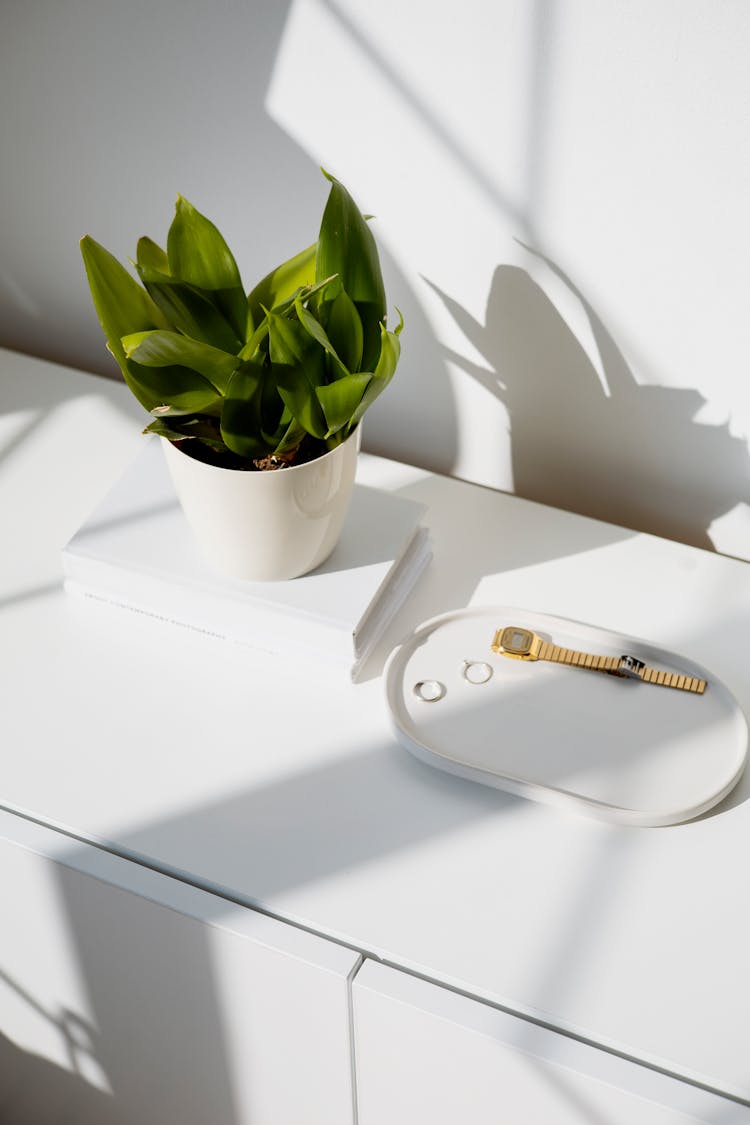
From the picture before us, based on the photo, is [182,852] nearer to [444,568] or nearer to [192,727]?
[192,727]

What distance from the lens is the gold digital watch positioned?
0.87 metres

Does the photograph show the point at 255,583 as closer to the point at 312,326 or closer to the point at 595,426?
the point at 312,326

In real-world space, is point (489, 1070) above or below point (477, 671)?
below

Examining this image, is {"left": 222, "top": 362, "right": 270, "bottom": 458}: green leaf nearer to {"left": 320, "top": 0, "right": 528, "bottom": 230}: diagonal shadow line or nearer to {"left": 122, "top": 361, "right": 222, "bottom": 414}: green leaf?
{"left": 122, "top": 361, "right": 222, "bottom": 414}: green leaf

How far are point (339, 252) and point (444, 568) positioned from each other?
11.4 inches

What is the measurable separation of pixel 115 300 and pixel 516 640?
381 mm

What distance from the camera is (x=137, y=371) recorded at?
788mm

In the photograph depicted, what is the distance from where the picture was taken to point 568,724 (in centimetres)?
85

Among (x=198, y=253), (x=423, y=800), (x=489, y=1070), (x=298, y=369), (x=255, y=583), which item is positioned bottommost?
(x=489, y=1070)

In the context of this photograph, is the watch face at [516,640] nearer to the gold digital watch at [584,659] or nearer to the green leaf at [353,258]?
the gold digital watch at [584,659]

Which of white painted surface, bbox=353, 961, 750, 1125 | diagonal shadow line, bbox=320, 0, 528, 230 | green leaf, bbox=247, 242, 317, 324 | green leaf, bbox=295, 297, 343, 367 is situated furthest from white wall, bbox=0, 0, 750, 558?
white painted surface, bbox=353, 961, 750, 1125

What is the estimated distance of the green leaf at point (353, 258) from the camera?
809 mm

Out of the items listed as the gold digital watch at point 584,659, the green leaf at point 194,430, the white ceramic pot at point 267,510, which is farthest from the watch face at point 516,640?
the green leaf at point 194,430

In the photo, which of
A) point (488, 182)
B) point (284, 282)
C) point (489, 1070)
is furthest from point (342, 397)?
point (489, 1070)
